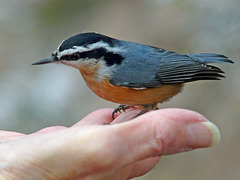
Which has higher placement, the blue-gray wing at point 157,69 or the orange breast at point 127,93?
the blue-gray wing at point 157,69

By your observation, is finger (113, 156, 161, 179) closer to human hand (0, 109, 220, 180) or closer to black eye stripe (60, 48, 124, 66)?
human hand (0, 109, 220, 180)

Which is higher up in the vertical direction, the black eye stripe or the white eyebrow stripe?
the white eyebrow stripe

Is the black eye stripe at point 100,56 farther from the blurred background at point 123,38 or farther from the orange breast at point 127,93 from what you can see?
the blurred background at point 123,38

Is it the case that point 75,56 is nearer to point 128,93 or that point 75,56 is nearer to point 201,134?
point 128,93

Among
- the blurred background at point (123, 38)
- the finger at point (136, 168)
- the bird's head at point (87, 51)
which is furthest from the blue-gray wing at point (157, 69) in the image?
the blurred background at point (123, 38)

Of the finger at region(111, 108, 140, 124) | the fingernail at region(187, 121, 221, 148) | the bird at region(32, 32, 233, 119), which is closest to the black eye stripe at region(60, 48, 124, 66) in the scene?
the bird at region(32, 32, 233, 119)

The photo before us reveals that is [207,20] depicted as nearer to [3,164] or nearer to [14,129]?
[14,129]
